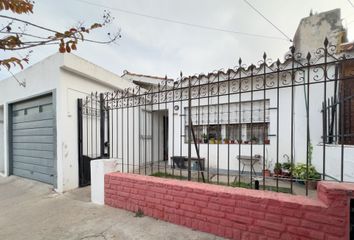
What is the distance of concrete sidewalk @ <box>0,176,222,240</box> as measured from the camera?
3.07 meters

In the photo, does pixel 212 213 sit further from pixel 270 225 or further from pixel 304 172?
pixel 304 172

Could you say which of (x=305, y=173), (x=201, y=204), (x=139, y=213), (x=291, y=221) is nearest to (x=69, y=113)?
(x=139, y=213)

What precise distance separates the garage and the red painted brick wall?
3.48 metres

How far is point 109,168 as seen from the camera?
444 centimetres

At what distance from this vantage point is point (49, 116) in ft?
19.1

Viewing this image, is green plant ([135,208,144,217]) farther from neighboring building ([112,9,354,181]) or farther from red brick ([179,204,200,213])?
neighboring building ([112,9,354,181])

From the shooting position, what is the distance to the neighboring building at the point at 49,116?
535 cm

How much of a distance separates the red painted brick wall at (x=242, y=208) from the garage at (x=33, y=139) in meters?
3.48

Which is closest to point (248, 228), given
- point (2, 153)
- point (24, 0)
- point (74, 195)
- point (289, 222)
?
point (289, 222)

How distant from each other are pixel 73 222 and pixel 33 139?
434 cm

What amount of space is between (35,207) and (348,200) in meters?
5.87

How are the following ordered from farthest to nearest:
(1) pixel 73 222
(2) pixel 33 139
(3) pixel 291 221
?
(2) pixel 33 139 < (1) pixel 73 222 < (3) pixel 291 221

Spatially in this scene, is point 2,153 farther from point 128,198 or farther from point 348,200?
point 348,200

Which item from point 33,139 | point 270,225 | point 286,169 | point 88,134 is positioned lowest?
point 286,169
